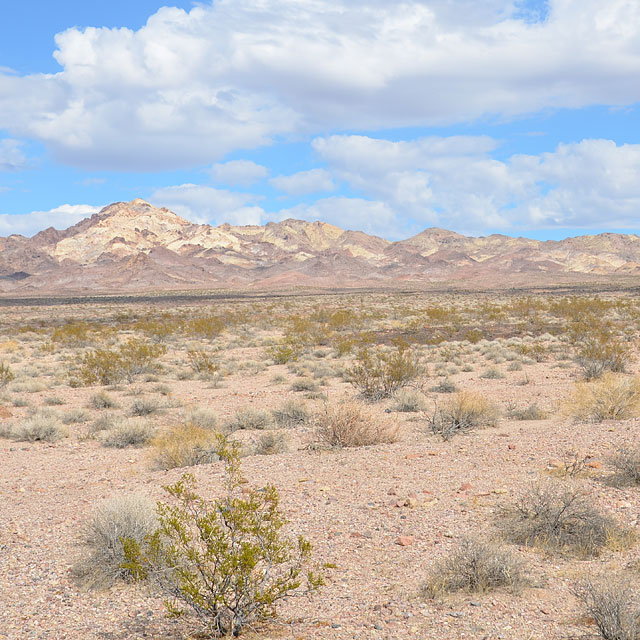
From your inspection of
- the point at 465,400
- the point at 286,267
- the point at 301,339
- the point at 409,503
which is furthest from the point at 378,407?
the point at 286,267

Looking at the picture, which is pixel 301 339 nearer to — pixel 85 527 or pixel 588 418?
pixel 588 418

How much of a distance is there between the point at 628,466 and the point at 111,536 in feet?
19.5

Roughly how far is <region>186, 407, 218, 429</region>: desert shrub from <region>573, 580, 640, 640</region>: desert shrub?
909cm

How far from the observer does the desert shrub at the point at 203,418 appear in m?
12.8

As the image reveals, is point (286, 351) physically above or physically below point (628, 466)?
above

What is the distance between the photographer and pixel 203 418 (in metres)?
12.9

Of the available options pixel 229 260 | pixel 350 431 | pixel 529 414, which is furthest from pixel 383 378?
pixel 229 260

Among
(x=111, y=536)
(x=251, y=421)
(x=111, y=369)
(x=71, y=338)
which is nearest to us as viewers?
(x=111, y=536)

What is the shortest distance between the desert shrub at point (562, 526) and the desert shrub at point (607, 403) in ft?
16.6

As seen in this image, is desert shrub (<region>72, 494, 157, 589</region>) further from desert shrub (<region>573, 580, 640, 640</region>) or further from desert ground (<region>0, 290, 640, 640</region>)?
desert shrub (<region>573, 580, 640, 640</region>)

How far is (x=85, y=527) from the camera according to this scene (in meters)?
6.76

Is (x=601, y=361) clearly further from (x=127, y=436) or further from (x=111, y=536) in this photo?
(x=111, y=536)

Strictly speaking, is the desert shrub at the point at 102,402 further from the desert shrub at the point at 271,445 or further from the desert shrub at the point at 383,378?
the desert shrub at the point at 271,445

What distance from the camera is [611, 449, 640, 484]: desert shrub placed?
754cm
